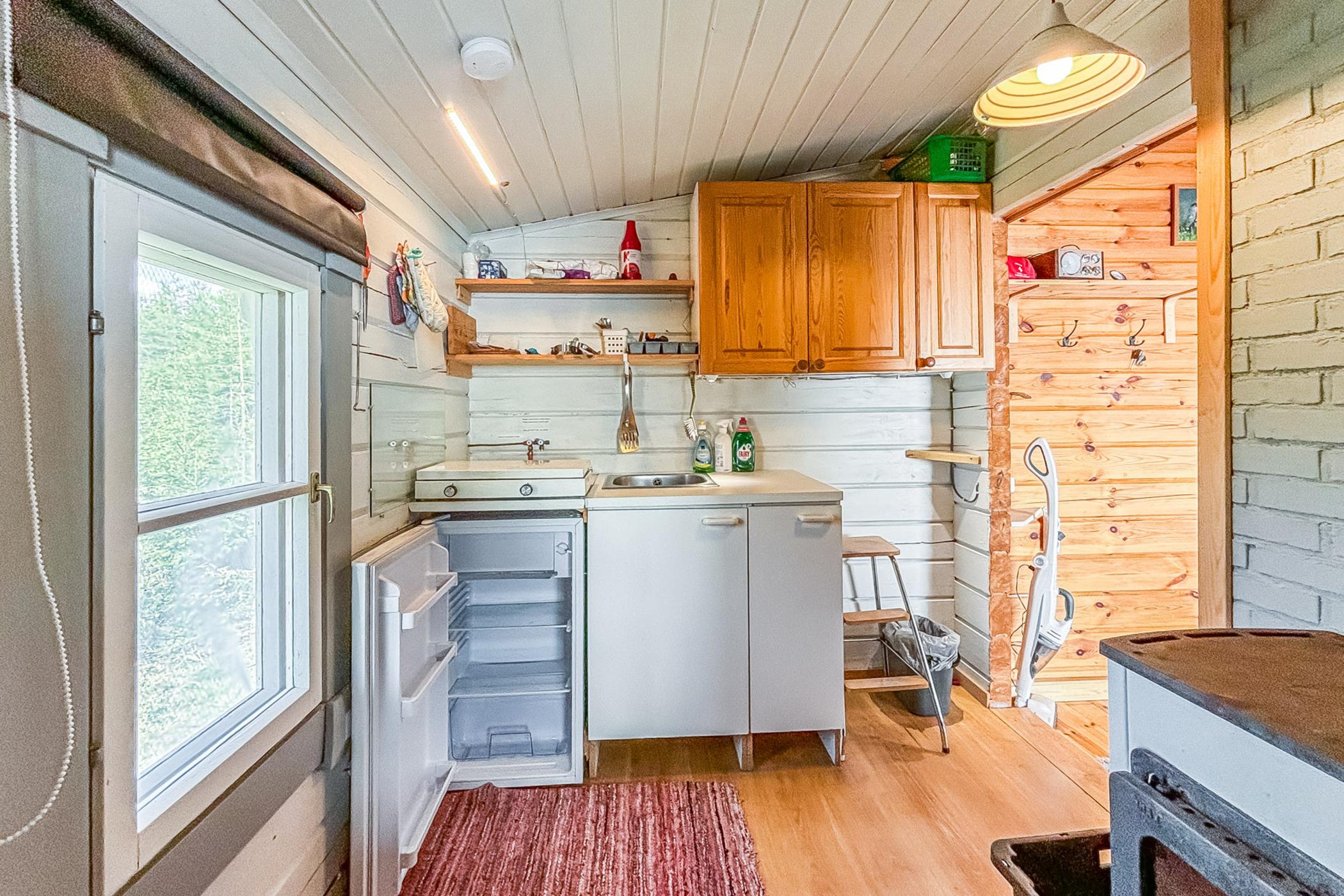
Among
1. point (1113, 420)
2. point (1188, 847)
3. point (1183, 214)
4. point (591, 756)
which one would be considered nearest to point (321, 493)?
point (591, 756)

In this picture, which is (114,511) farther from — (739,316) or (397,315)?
(739,316)

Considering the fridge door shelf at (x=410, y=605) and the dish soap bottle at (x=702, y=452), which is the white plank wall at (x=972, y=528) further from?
the fridge door shelf at (x=410, y=605)

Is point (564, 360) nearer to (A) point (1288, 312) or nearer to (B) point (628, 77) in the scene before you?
(B) point (628, 77)

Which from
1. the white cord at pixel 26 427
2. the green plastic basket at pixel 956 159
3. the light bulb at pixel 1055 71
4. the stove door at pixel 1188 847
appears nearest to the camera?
the stove door at pixel 1188 847

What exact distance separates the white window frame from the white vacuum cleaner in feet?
8.37

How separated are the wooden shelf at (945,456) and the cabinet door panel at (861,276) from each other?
491 millimetres

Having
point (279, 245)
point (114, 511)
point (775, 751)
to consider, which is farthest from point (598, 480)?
point (114, 511)

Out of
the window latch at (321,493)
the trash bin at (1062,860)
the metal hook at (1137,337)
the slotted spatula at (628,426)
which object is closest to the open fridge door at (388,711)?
the window latch at (321,493)

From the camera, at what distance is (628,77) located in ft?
5.53

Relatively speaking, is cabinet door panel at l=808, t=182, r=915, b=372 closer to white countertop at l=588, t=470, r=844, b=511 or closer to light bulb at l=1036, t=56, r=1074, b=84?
white countertop at l=588, t=470, r=844, b=511

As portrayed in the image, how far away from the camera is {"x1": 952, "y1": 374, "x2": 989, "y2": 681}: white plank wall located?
102 inches

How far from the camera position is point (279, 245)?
1.21 m

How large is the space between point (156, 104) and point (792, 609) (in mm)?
2043

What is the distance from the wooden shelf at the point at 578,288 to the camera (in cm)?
249
